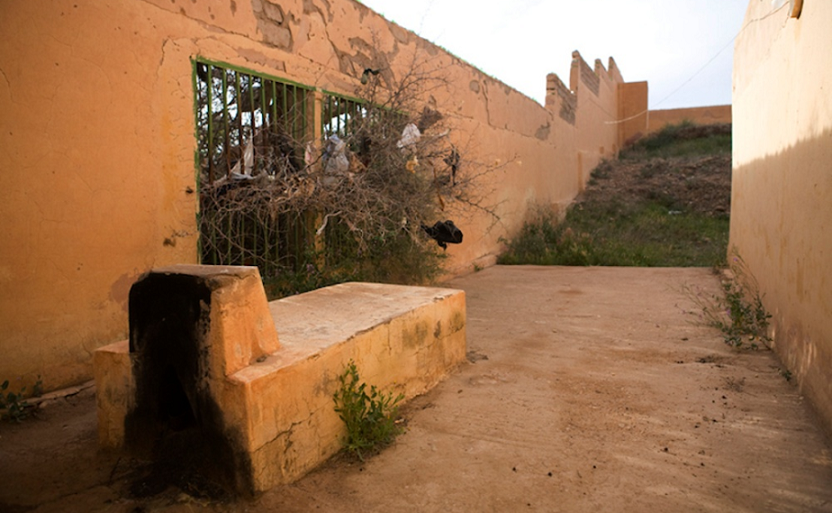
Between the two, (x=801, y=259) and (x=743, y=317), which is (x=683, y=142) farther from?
(x=801, y=259)

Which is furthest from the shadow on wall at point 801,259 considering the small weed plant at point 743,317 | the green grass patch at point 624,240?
the green grass patch at point 624,240

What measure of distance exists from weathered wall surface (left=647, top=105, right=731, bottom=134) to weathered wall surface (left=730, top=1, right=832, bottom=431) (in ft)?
58.3

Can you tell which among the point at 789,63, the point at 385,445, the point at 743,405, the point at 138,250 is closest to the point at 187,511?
the point at 385,445

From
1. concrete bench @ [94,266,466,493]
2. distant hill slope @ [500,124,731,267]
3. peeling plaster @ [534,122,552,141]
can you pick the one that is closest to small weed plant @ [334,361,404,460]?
concrete bench @ [94,266,466,493]

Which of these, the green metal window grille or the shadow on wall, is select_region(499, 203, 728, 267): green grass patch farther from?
the green metal window grille

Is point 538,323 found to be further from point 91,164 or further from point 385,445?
point 91,164

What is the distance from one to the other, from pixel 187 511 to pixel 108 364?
2.39 ft

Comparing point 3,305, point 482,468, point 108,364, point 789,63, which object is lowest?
point 482,468

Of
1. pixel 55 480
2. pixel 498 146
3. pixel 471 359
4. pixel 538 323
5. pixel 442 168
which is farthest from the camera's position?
pixel 498 146

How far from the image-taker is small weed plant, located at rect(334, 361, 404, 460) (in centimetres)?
237

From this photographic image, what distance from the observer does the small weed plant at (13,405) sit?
8.79 feet

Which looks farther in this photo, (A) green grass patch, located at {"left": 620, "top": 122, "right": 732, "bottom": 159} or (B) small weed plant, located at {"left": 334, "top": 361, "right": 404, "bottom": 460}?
(A) green grass patch, located at {"left": 620, "top": 122, "right": 732, "bottom": 159}

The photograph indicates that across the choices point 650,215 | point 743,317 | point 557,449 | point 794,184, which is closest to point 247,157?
point 557,449

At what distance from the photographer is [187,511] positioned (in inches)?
75.0
